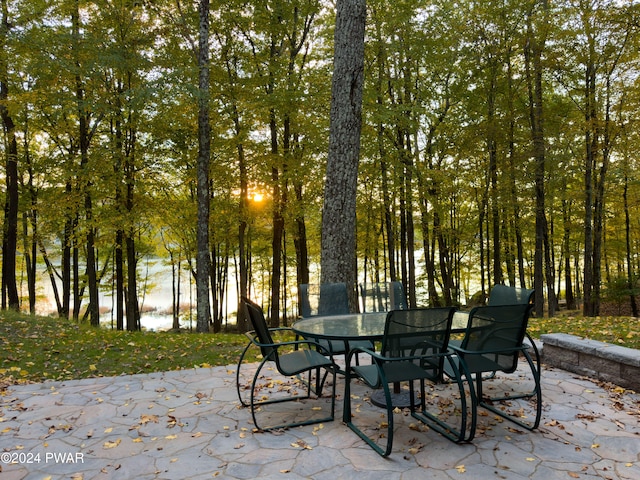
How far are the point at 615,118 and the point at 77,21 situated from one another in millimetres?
14252

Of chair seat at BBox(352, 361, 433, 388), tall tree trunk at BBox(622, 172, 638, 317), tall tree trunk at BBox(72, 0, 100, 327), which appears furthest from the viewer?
tall tree trunk at BBox(622, 172, 638, 317)

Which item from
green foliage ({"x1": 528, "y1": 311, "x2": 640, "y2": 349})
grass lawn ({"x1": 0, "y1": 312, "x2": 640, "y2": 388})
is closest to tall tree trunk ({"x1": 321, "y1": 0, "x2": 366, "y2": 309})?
grass lawn ({"x1": 0, "y1": 312, "x2": 640, "y2": 388})

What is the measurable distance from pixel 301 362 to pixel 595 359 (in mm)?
3089

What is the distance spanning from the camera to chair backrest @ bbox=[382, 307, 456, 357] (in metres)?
2.78

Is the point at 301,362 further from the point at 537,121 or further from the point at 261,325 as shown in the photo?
the point at 537,121

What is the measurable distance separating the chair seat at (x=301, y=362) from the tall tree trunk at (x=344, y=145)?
2.14 m

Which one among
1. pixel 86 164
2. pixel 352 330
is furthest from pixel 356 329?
pixel 86 164

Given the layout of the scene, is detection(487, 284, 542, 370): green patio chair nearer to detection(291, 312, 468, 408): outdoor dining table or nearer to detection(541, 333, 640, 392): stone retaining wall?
detection(291, 312, 468, 408): outdoor dining table

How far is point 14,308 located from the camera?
364 inches

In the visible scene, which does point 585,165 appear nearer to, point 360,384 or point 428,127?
point 428,127

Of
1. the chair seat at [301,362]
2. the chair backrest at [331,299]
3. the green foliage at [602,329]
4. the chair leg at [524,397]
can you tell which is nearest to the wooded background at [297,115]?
the green foliage at [602,329]

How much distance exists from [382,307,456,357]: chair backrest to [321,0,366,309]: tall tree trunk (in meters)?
2.82

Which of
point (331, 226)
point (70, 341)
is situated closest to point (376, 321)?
point (331, 226)

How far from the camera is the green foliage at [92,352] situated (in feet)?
15.9
